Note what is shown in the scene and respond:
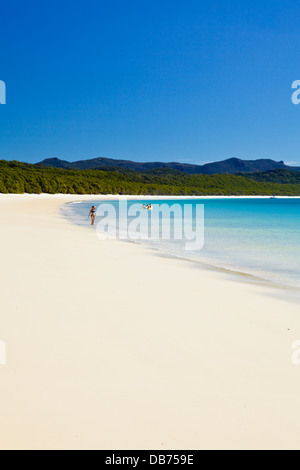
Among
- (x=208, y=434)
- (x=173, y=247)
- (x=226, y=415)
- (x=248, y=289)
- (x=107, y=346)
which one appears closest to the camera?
(x=208, y=434)

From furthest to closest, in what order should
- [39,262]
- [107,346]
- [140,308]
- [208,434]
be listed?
[39,262] < [140,308] < [107,346] < [208,434]

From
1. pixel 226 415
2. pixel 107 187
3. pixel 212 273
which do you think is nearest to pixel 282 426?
pixel 226 415

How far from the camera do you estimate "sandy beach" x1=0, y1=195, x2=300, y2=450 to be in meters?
2.74

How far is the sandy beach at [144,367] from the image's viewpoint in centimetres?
274

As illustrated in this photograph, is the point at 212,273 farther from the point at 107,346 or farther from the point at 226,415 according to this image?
the point at 226,415

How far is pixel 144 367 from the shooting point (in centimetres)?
372

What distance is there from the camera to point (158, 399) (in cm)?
315

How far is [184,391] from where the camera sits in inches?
130

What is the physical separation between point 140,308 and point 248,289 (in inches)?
112

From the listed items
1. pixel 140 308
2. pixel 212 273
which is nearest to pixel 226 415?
pixel 140 308

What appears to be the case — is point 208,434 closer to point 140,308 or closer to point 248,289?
point 140,308
